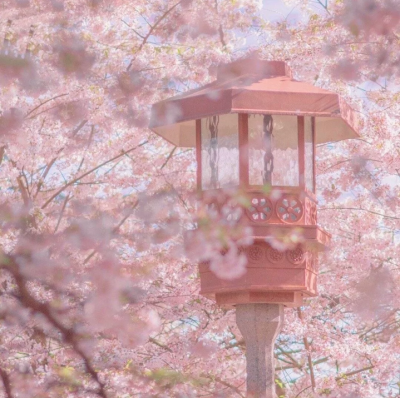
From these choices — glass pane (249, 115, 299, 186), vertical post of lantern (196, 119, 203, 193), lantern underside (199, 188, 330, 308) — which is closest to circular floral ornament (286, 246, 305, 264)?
lantern underside (199, 188, 330, 308)

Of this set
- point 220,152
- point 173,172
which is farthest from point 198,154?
point 173,172

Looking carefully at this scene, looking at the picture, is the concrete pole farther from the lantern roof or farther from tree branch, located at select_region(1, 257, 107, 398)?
tree branch, located at select_region(1, 257, 107, 398)

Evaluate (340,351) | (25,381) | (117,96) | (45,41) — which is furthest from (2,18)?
(25,381)

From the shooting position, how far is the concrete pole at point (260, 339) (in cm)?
596

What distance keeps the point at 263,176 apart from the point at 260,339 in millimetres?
1054

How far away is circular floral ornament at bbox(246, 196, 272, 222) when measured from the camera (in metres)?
5.96

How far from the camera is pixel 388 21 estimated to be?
4.84 metres

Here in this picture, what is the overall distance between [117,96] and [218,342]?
2.46m

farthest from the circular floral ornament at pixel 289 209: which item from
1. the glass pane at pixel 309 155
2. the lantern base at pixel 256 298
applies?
the lantern base at pixel 256 298

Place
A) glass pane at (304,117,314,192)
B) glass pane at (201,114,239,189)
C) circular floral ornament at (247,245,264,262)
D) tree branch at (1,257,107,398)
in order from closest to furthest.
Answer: tree branch at (1,257,107,398), circular floral ornament at (247,245,264,262), glass pane at (201,114,239,189), glass pane at (304,117,314,192)

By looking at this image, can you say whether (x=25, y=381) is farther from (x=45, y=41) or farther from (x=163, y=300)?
(x=45, y=41)

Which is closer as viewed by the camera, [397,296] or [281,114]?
[281,114]

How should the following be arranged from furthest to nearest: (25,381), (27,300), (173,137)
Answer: (173,137) → (25,381) → (27,300)

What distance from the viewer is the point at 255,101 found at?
19.4 feet
